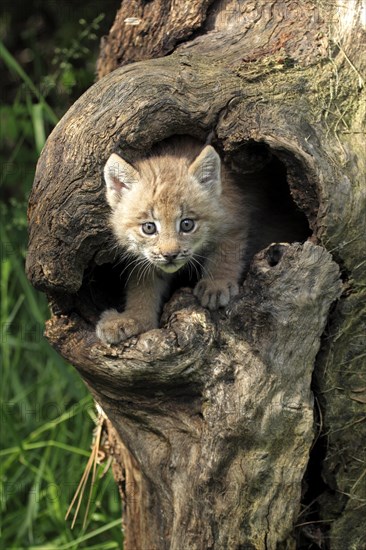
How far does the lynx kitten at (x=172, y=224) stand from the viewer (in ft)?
12.9

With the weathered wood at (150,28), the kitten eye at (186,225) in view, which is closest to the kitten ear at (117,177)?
the kitten eye at (186,225)

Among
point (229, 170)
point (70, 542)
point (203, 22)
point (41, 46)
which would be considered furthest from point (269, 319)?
point (41, 46)

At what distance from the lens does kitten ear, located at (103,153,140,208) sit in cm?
380

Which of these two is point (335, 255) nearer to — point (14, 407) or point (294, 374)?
point (294, 374)

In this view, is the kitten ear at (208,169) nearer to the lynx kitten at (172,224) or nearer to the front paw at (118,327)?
the lynx kitten at (172,224)

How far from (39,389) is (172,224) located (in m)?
2.26

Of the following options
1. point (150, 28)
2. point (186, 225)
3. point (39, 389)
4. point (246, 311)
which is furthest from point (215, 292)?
point (39, 389)

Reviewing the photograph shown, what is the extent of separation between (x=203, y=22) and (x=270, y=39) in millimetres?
447

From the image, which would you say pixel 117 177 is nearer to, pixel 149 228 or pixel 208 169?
pixel 149 228

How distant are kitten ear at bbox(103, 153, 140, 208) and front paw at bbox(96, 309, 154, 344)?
0.57 metres

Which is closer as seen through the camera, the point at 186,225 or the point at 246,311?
the point at 246,311

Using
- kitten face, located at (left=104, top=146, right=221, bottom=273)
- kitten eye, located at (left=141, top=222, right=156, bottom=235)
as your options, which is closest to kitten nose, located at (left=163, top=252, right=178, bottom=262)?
kitten face, located at (left=104, top=146, right=221, bottom=273)

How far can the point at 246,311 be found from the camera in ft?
12.3

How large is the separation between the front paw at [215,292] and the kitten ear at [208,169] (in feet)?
1.67
